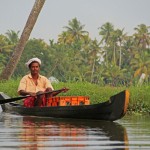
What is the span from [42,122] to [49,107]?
788mm

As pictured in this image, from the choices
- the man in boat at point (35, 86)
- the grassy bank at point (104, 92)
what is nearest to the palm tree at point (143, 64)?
the grassy bank at point (104, 92)

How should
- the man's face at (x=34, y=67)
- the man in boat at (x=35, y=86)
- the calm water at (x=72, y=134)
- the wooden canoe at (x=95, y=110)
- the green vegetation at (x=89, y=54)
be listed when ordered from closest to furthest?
the calm water at (x=72, y=134) < the wooden canoe at (x=95, y=110) < the man's face at (x=34, y=67) < the man in boat at (x=35, y=86) < the green vegetation at (x=89, y=54)

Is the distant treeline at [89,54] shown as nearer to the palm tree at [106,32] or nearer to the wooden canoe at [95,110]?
the palm tree at [106,32]

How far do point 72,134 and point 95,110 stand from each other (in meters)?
2.57

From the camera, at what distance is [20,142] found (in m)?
8.66

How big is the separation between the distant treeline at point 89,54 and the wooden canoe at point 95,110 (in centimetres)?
5622

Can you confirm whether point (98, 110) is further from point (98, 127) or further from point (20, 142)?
point (20, 142)

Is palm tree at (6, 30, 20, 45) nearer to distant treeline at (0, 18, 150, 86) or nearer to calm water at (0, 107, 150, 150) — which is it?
distant treeline at (0, 18, 150, 86)

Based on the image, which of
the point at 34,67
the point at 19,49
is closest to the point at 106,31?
the point at 19,49

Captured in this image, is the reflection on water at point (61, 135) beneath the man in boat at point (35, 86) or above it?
beneath

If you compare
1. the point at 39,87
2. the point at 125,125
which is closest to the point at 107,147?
the point at 125,125

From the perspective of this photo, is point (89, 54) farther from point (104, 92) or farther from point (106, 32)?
point (104, 92)

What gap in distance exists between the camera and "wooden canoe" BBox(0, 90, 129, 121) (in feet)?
39.6

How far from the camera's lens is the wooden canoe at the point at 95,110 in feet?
39.6
